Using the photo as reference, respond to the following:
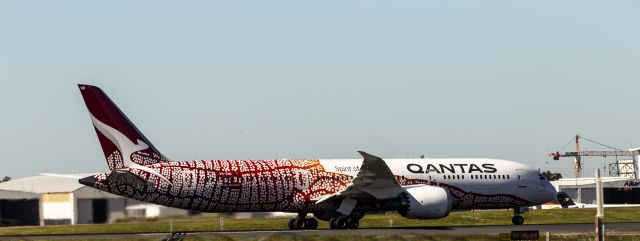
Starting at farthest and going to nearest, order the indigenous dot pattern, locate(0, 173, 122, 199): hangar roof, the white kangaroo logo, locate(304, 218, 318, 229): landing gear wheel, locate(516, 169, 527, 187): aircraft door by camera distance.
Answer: locate(0, 173, 122, 199): hangar roof
locate(516, 169, 527, 187): aircraft door
locate(304, 218, 318, 229): landing gear wheel
the white kangaroo logo
the indigenous dot pattern

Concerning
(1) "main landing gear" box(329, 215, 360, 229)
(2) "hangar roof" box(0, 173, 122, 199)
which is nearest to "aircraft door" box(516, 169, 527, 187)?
(1) "main landing gear" box(329, 215, 360, 229)

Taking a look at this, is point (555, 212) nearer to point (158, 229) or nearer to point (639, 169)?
point (158, 229)

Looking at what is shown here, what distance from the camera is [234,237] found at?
138 ft

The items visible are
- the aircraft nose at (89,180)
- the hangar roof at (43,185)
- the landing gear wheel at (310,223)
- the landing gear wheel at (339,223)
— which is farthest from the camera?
the hangar roof at (43,185)

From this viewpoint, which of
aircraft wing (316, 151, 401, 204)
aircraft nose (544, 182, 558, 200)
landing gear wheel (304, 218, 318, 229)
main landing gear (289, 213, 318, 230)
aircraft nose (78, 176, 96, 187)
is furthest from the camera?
aircraft nose (544, 182, 558, 200)

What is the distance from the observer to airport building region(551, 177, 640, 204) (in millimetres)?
122375

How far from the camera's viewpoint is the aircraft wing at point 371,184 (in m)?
48.6

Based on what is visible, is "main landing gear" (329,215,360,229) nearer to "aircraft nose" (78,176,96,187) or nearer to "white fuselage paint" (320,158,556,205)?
"white fuselage paint" (320,158,556,205)

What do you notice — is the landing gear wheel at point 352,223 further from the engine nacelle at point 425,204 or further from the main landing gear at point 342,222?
the engine nacelle at point 425,204

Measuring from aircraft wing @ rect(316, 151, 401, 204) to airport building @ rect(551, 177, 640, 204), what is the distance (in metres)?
75.2

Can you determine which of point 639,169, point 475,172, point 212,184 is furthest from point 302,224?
point 639,169

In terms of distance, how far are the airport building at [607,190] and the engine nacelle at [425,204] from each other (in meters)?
75.2

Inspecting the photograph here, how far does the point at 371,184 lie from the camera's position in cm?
4969

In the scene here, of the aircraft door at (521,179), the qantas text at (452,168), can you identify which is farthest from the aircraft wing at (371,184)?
the aircraft door at (521,179)
